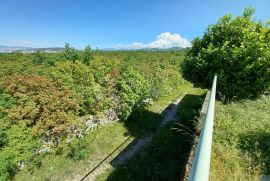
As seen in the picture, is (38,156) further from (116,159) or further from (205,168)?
(205,168)

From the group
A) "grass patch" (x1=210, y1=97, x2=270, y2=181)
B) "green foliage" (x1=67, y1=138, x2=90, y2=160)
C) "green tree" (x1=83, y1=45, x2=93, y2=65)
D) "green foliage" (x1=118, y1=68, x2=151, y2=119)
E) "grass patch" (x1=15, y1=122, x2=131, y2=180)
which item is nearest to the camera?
"grass patch" (x1=210, y1=97, x2=270, y2=181)

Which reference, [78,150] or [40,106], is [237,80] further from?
[40,106]

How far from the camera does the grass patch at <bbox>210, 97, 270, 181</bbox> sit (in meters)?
3.54

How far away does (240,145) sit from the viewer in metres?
4.26

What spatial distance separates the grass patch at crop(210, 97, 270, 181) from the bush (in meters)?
1.93

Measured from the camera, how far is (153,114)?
11.8 metres

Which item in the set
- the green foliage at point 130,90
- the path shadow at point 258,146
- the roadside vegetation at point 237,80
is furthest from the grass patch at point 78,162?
the path shadow at point 258,146

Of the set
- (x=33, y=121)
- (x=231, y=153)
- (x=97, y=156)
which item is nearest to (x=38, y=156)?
(x=33, y=121)

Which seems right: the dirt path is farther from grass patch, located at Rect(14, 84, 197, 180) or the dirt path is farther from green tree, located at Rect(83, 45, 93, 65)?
green tree, located at Rect(83, 45, 93, 65)

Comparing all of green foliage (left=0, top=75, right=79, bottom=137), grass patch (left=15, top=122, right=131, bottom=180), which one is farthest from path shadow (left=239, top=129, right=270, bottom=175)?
green foliage (left=0, top=75, right=79, bottom=137)

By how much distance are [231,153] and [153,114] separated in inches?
309

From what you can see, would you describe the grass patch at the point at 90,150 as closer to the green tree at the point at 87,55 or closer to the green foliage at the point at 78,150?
the green foliage at the point at 78,150

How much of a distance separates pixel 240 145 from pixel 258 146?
343 millimetres

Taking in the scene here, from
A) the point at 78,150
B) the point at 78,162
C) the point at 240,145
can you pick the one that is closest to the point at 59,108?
the point at 78,150
